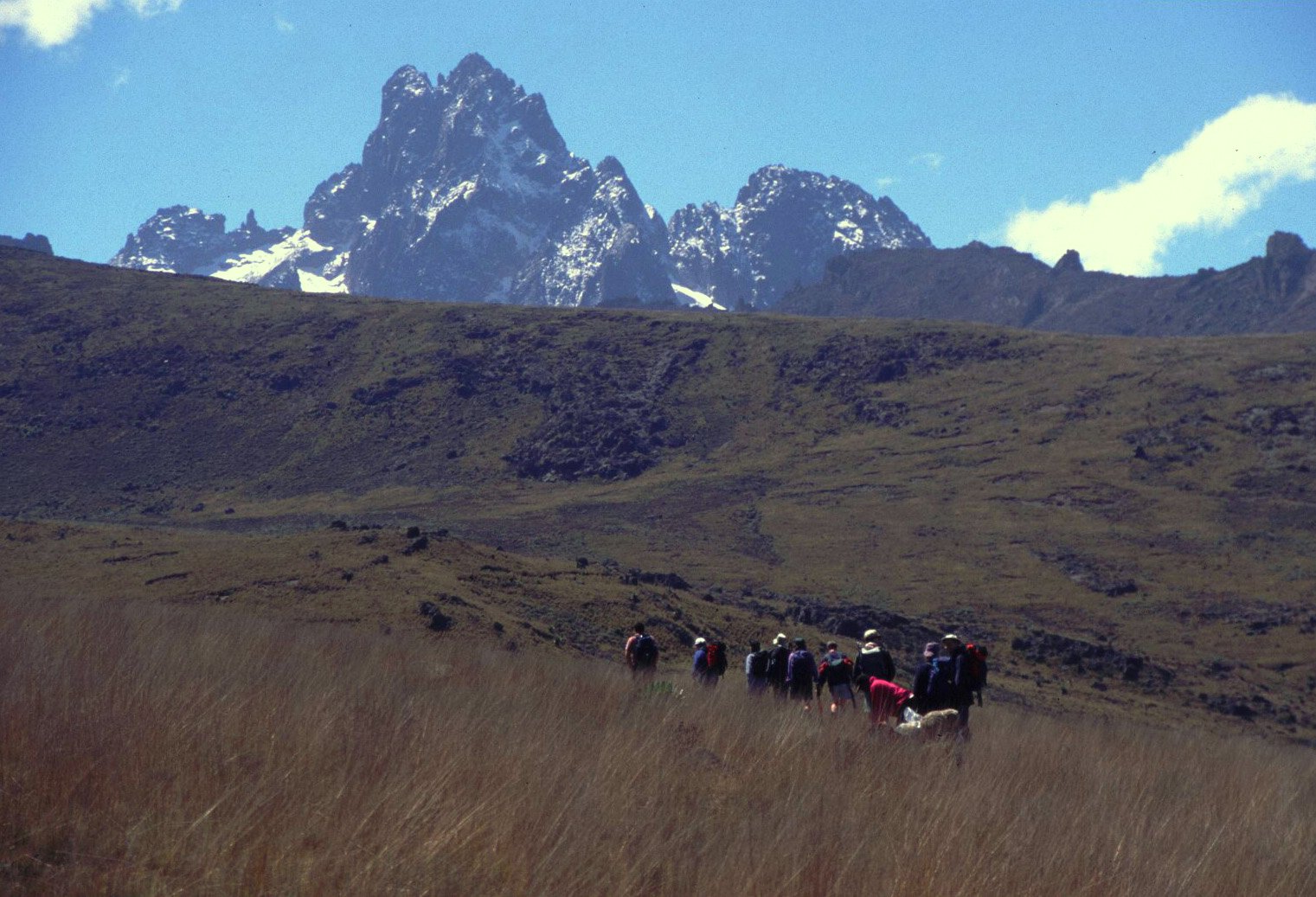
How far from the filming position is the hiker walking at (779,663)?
53.5 ft

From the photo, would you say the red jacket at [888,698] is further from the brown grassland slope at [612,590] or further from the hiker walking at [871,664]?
the hiker walking at [871,664]

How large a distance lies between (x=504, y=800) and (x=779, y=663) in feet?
35.3

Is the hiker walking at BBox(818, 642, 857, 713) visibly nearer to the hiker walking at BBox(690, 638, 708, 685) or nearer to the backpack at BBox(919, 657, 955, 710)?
the backpack at BBox(919, 657, 955, 710)

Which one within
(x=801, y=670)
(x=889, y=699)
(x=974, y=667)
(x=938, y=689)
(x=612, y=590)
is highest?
(x=974, y=667)

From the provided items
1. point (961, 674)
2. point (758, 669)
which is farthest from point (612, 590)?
point (961, 674)

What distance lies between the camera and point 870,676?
43.7 feet

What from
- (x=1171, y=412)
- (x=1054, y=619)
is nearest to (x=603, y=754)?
(x=1054, y=619)

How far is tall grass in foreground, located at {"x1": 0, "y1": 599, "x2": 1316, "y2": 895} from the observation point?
5.41 metres

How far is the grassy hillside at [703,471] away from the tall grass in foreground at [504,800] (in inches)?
839

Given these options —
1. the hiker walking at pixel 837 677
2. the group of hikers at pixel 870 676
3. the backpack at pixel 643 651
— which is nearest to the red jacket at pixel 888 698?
the group of hikers at pixel 870 676

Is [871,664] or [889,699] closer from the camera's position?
[889,699]

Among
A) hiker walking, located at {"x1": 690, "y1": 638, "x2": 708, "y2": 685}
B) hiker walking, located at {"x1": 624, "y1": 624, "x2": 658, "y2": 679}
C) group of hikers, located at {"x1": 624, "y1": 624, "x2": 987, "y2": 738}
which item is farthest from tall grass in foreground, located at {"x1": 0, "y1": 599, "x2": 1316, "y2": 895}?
hiker walking, located at {"x1": 624, "y1": 624, "x2": 658, "y2": 679}

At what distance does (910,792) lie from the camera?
7.82m

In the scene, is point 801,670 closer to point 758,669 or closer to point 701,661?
point 758,669
